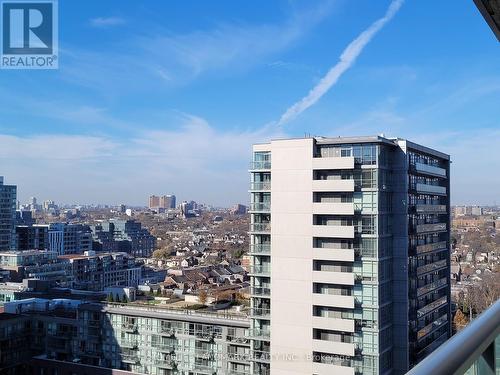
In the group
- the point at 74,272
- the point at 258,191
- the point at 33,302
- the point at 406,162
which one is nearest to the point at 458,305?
the point at 406,162

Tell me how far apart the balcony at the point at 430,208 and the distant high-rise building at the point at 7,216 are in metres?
20.6

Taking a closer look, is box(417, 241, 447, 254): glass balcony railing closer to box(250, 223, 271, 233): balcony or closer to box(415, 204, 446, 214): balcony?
box(415, 204, 446, 214): balcony

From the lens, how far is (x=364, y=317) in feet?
18.6

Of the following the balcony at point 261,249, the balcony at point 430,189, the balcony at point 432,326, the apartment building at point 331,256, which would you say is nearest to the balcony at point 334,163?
the apartment building at point 331,256

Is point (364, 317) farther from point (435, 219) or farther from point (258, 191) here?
point (435, 219)

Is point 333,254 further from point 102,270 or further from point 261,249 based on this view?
point 102,270

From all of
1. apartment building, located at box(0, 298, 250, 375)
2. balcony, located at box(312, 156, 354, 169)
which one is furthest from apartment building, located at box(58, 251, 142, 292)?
balcony, located at box(312, 156, 354, 169)

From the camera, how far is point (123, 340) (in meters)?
7.63

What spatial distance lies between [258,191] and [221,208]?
117 feet

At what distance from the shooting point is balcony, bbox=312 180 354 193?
18.7 feet

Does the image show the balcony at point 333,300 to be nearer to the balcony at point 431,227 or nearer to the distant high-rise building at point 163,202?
the balcony at point 431,227

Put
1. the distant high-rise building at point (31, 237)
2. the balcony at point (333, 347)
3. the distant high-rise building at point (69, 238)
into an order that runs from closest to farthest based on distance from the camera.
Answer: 1. the balcony at point (333, 347)
2. the distant high-rise building at point (31, 237)
3. the distant high-rise building at point (69, 238)

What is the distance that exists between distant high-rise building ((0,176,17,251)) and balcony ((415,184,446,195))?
20.6 meters

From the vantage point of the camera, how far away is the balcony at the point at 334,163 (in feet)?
18.8
